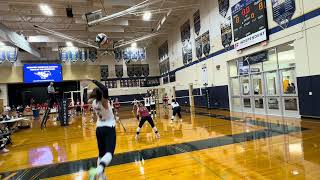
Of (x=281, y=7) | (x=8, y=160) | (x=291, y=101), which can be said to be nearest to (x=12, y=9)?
(x=8, y=160)

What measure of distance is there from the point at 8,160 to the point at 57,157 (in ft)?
4.30

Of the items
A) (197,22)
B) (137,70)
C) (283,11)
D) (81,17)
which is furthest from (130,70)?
(283,11)

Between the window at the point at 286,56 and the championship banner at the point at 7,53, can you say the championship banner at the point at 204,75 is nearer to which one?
the window at the point at 286,56

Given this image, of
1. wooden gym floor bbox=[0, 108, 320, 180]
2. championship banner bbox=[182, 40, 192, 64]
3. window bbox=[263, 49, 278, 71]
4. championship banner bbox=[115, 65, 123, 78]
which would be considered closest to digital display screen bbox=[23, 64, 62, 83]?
championship banner bbox=[115, 65, 123, 78]

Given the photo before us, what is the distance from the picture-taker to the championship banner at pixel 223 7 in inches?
497

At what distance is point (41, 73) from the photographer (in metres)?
23.4

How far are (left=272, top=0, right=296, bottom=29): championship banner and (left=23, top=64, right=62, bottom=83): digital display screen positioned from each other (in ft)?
67.9

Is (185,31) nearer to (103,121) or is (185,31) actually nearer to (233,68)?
(233,68)

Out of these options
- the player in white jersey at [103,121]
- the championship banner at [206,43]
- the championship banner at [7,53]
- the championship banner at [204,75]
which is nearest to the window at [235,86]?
the championship banner at [204,75]

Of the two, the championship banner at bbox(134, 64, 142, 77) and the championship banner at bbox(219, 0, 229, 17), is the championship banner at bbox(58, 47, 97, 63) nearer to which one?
the championship banner at bbox(134, 64, 142, 77)

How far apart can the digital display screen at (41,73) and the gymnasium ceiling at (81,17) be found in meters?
2.55

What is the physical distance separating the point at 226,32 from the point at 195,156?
372 inches

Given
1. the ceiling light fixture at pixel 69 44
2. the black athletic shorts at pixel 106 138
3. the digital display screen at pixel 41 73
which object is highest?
the ceiling light fixture at pixel 69 44

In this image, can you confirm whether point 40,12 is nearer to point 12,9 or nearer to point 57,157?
point 12,9
